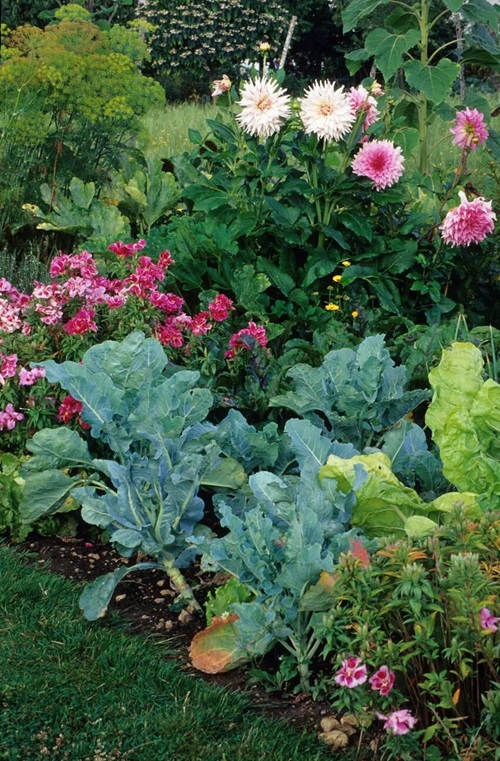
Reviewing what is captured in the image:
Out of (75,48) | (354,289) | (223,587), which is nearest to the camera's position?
(223,587)

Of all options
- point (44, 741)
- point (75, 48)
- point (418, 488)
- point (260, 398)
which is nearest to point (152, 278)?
point (260, 398)

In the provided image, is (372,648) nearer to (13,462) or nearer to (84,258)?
(13,462)

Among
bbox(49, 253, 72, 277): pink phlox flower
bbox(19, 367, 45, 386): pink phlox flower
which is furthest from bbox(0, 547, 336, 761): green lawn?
bbox(49, 253, 72, 277): pink phlox flower

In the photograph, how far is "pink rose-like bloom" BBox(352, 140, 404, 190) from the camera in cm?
426

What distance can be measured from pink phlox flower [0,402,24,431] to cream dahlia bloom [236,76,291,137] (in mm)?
1623

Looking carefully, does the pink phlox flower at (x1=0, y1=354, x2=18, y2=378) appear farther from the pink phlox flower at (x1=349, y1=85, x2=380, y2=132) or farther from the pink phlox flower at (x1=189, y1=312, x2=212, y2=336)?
the pink phlox flower at (x1=349, y1=85, x2=380, y2=132)

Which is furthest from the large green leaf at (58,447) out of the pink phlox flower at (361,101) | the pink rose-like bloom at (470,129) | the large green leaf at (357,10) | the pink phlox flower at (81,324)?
the large green leaf at (357,10)

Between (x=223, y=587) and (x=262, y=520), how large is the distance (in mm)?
386

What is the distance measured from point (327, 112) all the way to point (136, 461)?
1927 millimetres

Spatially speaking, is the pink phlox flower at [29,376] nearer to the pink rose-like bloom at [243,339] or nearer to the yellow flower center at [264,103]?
the pink rose-like bloom at [243,339]

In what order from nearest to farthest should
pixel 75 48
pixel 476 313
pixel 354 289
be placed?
pixel 354 289
pixel 476 313
pixel 75 48

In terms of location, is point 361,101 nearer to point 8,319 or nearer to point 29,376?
point 8,319

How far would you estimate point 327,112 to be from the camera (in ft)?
13.6

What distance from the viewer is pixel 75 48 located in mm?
6379
